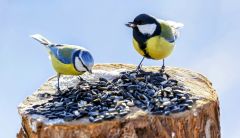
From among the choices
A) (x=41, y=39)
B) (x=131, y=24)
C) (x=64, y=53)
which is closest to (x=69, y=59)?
(x=64, y=53)

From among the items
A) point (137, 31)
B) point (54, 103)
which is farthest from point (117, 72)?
point (54, 103)

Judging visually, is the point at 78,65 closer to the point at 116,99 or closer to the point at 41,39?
the point at 116,99

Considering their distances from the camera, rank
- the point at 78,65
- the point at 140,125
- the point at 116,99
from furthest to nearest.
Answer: the point at 78,65
the point at 116,99
the point at 140,125

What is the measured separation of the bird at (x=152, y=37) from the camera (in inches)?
189

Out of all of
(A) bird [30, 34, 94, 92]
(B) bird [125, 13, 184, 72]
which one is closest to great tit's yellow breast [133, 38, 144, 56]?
(B) bird [125, 13, 184, 72]

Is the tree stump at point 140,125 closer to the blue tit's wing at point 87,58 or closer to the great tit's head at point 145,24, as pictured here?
the blue tit's wing at point 87,58

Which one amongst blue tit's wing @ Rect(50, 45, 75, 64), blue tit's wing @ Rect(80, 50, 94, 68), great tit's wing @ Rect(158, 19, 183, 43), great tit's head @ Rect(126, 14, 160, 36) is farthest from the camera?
great tit's wing @ Rect(158, 19, 183, 43)

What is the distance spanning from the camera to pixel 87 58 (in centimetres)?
450

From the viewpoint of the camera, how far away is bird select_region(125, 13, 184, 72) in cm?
480

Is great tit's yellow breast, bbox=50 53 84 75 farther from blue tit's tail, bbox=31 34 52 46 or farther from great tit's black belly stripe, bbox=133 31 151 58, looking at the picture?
great tit's black belly stripe, bbox=133 31 151 58

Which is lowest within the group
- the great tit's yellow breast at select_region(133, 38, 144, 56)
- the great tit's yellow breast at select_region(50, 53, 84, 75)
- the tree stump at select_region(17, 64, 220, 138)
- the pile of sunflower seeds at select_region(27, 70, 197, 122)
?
the tree stump at select_region(17, 64, 220, 138)

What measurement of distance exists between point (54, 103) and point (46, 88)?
0.40m

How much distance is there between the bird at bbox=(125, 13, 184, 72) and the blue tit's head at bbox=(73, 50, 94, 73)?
0.47m

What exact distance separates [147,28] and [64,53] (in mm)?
644
